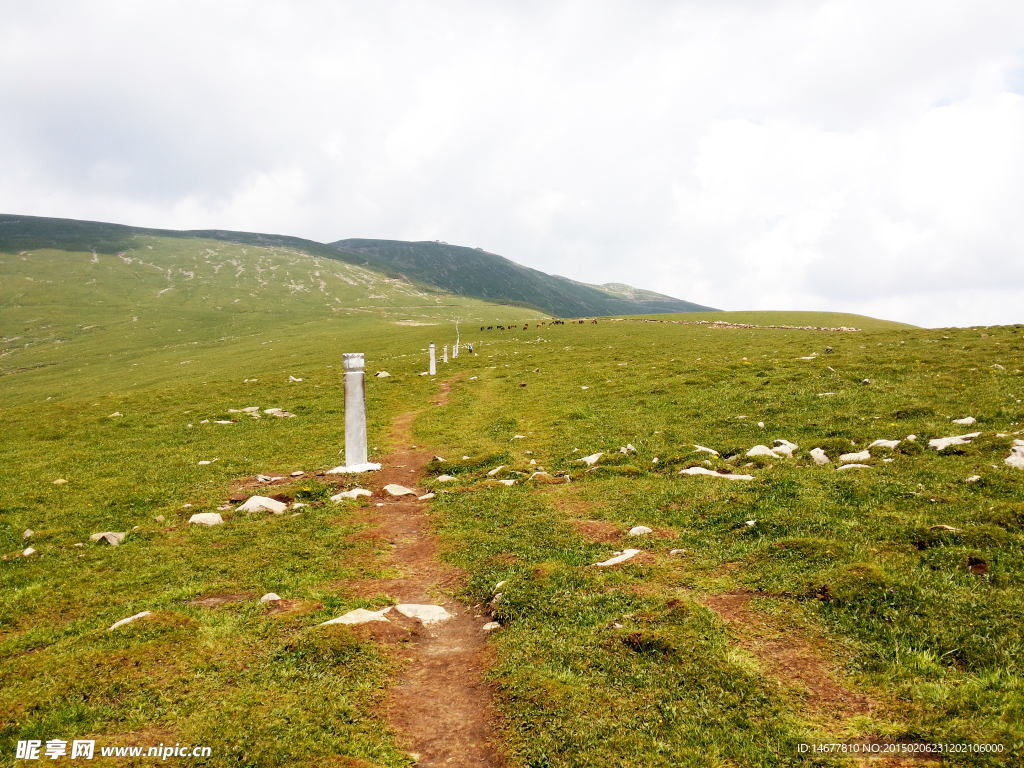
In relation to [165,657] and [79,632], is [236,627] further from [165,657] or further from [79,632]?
[79,632]

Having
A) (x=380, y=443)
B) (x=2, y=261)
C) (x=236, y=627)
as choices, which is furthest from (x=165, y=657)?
(x=2, y=261)

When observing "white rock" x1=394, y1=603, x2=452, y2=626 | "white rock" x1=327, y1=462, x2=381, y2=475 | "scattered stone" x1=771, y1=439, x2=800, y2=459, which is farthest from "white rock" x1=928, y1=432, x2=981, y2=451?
A: "white rock" x1=327, y1=462, x2=381, y2=475

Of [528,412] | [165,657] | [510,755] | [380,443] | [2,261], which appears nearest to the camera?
[510,755]

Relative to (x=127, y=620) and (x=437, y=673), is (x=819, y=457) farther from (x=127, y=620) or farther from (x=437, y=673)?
(x=127, y=620)

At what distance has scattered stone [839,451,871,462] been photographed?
14.6 metres

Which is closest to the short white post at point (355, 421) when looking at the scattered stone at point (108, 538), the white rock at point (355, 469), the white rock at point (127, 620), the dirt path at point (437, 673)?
the white rock at point (355, 469)

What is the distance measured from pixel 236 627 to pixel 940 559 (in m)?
11.7

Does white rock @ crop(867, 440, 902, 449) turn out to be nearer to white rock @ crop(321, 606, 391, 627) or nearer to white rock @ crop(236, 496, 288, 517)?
white rock @ crop(321, 606, 391, 627)

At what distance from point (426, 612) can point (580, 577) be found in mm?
2915

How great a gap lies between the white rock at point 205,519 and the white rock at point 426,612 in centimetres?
799

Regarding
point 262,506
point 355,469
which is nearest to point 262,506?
point 262,506

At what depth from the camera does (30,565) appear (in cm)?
1199

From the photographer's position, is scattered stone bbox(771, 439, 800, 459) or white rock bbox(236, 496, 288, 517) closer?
white rock bbox(236, 496, 288, 517)

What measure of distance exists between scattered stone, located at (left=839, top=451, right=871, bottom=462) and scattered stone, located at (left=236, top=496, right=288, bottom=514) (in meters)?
16.6
